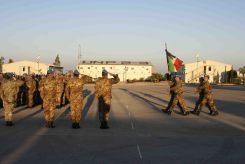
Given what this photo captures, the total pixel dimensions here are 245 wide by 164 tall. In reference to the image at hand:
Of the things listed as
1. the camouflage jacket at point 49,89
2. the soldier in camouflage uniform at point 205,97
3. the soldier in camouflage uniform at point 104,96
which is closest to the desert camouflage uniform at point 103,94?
the soldier in camouflage uniform at point 104,96

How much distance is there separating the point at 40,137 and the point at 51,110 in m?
2.21

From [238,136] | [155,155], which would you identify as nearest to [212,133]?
[238,136]

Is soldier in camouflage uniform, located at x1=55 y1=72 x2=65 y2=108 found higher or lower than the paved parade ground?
higher

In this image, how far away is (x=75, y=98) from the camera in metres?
13.1

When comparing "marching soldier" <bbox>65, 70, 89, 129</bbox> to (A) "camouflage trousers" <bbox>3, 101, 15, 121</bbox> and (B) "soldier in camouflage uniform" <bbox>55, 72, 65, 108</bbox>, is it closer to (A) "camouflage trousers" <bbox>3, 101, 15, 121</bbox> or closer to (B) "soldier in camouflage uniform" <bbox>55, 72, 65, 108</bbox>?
(A) "camouflage trousers" <bbox>3, 101, 15, 121</bbox>

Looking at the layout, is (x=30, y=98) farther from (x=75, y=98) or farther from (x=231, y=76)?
(x=231, y=76)

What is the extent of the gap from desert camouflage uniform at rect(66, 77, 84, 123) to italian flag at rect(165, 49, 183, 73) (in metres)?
12.4

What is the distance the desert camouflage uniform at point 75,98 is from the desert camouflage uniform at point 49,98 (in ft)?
1.89

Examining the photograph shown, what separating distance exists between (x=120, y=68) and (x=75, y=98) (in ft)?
373

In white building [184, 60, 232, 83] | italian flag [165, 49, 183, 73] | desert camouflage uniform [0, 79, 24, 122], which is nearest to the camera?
desert camouflage uniform [0, 79, 24, 122]

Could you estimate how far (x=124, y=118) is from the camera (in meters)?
15.9

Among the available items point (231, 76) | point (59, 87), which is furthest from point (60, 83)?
point (231, 76)

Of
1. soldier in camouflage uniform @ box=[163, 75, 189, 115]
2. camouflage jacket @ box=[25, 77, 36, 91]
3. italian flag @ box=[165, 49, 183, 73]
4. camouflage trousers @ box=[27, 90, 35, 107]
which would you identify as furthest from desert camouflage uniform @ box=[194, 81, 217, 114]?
camouflage jacket @ box=[25, 77, 36, 91]

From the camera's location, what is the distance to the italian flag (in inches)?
983
